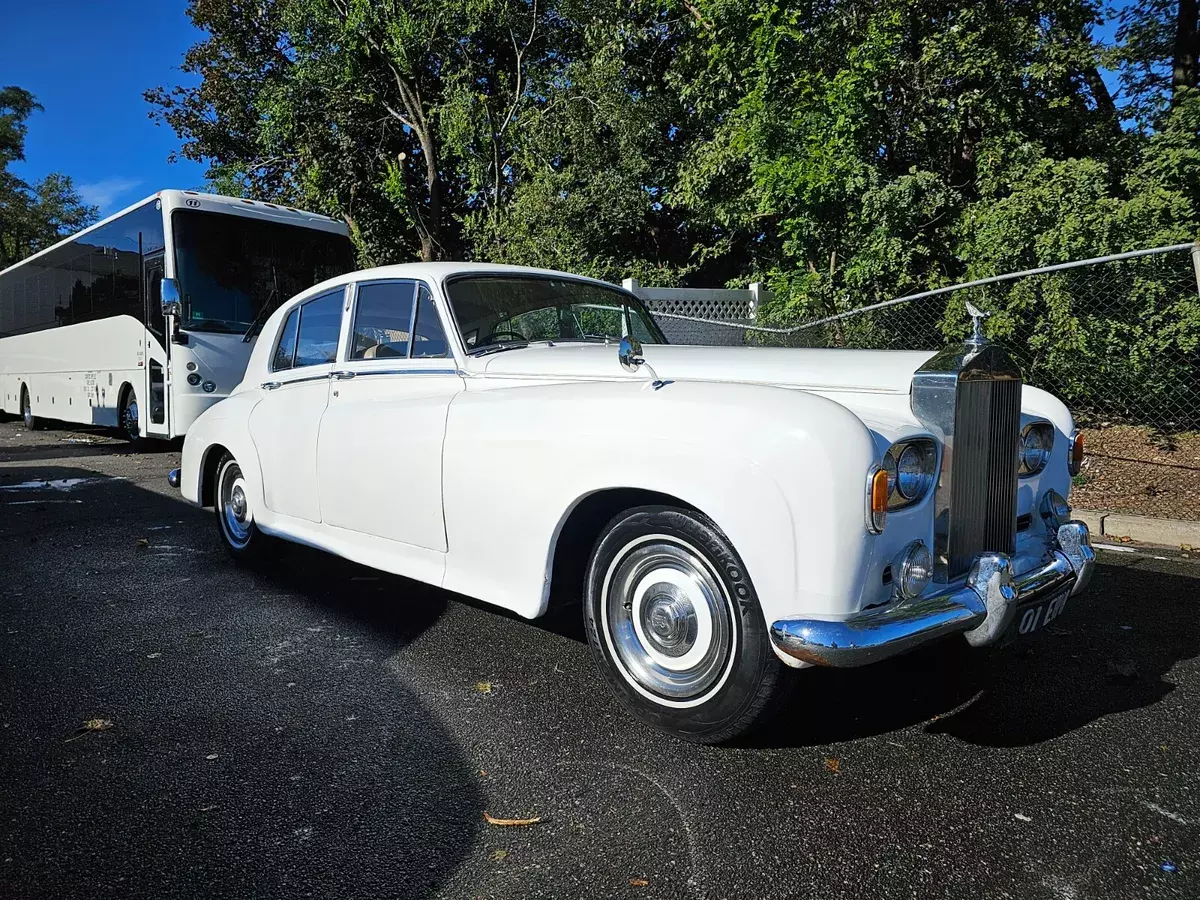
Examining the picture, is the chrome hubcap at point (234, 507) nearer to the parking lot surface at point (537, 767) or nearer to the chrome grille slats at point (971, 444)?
the parking lot surface at point (537, 767)

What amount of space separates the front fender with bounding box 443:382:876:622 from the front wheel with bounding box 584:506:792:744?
0.37ft

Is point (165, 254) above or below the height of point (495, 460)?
above

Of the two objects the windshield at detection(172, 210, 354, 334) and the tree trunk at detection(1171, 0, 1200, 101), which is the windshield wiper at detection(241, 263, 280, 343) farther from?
the tree trunk at detection(1171, 0, 1200, 101)

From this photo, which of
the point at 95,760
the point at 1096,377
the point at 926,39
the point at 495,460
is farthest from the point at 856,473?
the point at 926,39

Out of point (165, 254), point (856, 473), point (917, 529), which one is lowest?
point (917, 529)

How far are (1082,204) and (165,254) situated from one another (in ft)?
33.4

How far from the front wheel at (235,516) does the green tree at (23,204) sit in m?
41.7

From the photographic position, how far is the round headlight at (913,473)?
101 inches

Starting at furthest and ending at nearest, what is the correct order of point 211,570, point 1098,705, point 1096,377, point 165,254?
point 165,254, point 1096,377, point 211,570, point 1098,705

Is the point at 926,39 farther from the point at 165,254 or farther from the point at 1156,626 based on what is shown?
the point at 165,254

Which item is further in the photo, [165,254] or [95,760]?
[165,254]

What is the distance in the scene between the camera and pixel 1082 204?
8.28 m

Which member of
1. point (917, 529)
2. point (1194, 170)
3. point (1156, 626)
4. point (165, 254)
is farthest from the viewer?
point (165, 254)

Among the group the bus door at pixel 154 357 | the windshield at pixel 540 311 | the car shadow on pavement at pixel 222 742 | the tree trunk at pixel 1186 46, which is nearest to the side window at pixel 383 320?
the windshield at pixel 540 311
